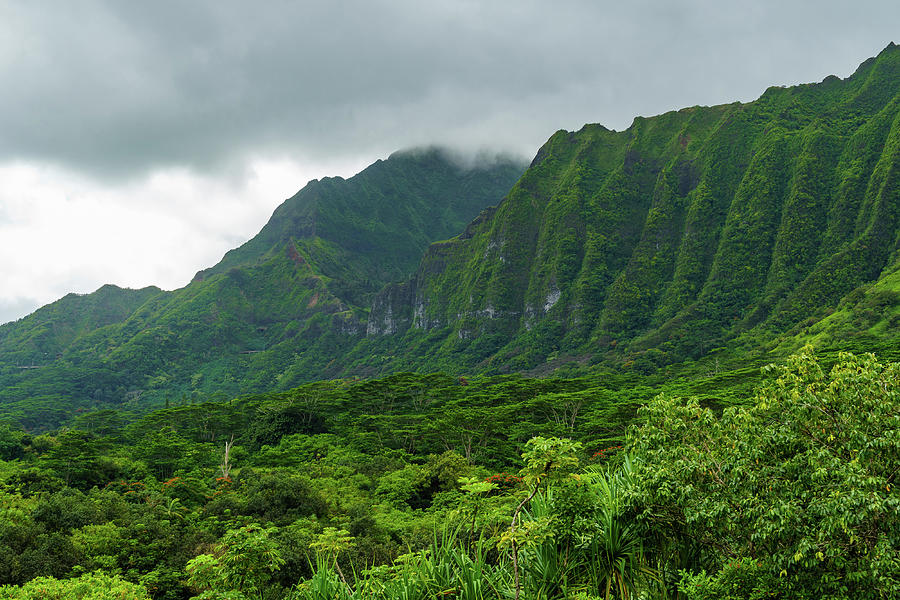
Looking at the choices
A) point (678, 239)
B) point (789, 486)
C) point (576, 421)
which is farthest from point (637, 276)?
point (789, 486)

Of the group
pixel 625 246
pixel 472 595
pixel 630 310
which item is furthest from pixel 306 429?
pixel 625 246

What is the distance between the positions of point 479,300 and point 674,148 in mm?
83009

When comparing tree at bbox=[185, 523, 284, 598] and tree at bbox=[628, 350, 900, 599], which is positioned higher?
tree at bbox=[628, 350, 900, 599]

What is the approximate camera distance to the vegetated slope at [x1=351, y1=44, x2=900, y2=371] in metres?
105

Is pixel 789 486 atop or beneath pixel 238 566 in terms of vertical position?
atop

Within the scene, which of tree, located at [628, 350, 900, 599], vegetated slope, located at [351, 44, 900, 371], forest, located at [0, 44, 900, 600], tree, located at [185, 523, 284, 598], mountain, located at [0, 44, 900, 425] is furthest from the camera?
vegetated slope, located at [351, 44, 900, 371]

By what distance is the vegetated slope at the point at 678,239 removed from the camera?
10519 centimetres

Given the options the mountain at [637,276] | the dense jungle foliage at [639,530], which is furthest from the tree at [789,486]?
the mountain at [637,276]

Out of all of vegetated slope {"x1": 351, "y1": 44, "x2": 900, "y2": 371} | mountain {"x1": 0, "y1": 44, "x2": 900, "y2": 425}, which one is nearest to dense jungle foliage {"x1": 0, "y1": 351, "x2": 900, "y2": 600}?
mountain {"x1": 0, "y1": 44, "x2": 900, "y2": 425}

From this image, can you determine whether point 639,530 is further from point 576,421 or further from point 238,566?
point 576,421

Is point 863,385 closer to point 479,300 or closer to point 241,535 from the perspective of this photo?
point 241,535

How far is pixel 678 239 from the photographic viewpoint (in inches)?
5773

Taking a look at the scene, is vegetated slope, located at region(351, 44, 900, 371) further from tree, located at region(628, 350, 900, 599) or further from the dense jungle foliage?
tree, located at region(628, 350, 900, 599)

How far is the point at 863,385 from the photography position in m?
6.14
